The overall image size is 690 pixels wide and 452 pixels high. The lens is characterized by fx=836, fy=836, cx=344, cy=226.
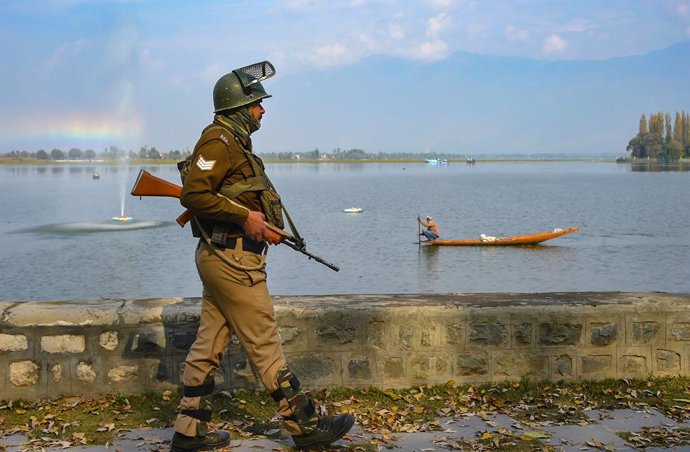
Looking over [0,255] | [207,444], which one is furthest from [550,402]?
[0,255]

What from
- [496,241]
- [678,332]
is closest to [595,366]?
[678,332]

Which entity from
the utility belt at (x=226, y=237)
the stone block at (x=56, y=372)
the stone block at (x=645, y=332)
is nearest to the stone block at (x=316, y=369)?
the utility belt at (x=226, y=237)

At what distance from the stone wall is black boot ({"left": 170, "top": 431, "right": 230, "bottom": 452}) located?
3.61 ft

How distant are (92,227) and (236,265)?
49.5 m

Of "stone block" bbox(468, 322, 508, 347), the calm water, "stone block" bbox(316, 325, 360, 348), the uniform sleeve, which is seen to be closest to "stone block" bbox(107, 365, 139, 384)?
"stone block" bbox(316, 325, 360, 348)

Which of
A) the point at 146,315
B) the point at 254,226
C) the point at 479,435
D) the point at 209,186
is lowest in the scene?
the point at 479,435

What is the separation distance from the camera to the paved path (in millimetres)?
5254

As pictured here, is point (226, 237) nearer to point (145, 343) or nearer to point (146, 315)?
point (146, 315)

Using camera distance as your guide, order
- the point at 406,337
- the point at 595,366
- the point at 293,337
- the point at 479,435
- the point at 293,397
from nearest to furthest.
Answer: the point at 293,397 < the point at 479,435 < the point at 293,337 < the point at 406,337 < the point at 595,366

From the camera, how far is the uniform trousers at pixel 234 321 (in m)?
5.01

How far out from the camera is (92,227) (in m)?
52.1

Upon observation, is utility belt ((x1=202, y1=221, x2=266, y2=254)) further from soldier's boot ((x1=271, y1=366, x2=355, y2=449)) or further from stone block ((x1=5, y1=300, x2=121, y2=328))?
stone block ((x1=5, y1=300, x2=121, y2=328))

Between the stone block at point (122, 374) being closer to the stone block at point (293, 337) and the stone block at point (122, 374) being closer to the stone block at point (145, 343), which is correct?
the stone block at point (145, 343)

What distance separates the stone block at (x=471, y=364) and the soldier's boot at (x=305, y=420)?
1518mm
